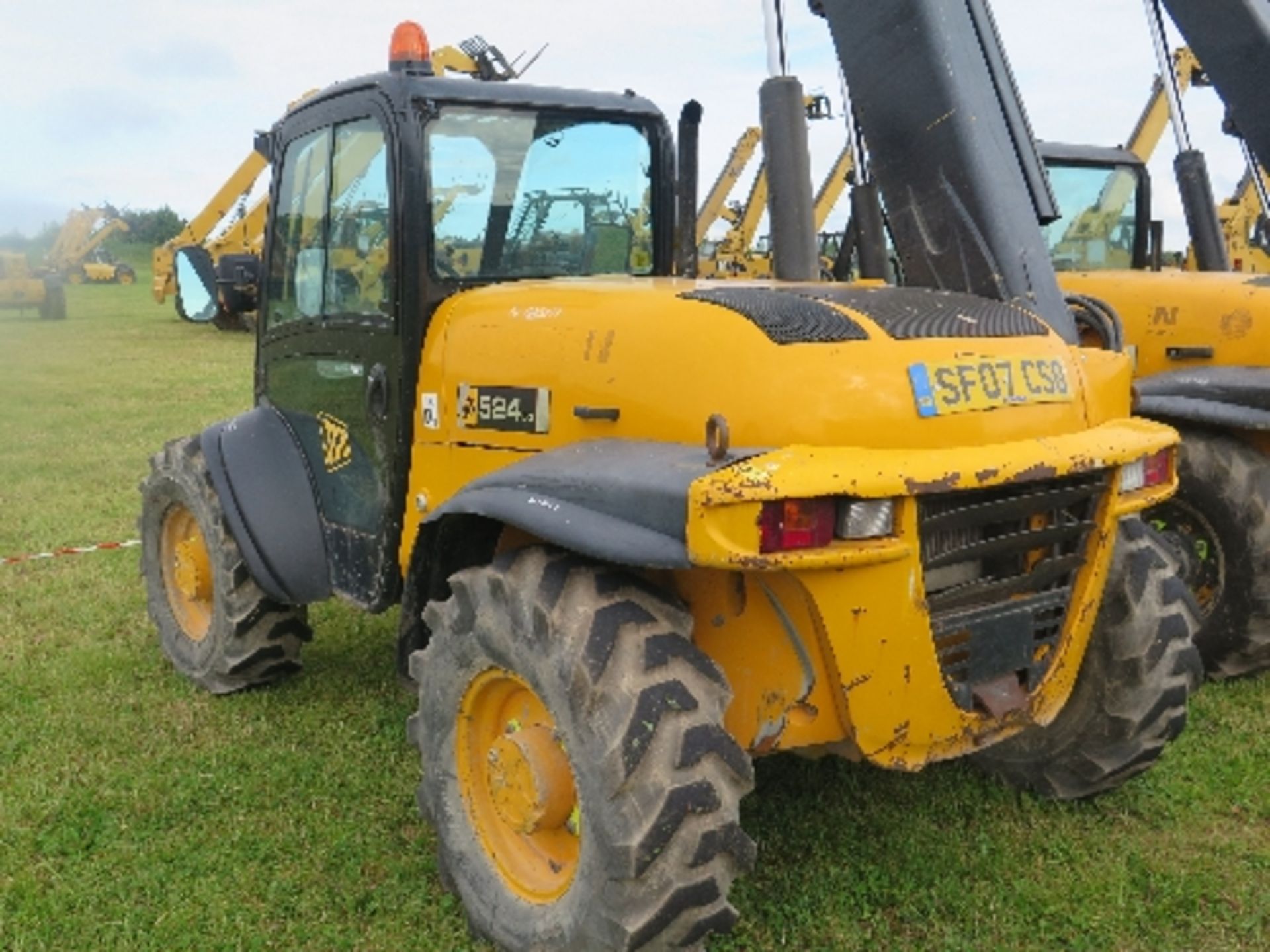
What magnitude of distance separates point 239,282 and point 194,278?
153 millimetres

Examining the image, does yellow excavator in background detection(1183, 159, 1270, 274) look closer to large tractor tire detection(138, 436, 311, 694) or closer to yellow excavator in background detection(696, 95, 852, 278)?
yellow excavator in background detection(696, 95, 852, 278)

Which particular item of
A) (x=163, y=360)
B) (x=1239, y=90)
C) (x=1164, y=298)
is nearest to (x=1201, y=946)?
(x=1164, y=298)

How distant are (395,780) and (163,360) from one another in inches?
649

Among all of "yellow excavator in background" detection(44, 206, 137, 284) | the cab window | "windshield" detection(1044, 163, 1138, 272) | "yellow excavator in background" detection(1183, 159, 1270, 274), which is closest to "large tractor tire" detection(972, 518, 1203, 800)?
the cab window

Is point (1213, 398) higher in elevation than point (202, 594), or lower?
higher

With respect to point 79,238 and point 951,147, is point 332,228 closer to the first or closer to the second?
point 951,147

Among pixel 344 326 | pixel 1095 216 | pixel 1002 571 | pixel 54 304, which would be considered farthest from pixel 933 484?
pixel 54 304

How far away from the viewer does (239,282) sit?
458 centimetres

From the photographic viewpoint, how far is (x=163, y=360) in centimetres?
1909

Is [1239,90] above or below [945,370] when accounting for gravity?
above

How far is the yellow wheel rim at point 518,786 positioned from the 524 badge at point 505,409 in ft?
2.19

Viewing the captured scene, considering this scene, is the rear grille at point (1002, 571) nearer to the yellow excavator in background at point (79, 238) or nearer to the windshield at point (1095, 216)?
the windshield at point (1095, 216)

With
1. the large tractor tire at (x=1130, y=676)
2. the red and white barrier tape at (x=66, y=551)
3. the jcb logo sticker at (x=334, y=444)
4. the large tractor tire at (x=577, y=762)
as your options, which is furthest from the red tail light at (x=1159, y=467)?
the red and white barrier tape at (x=66, y=551)

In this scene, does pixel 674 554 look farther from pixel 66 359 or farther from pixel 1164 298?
pixel 66 359
